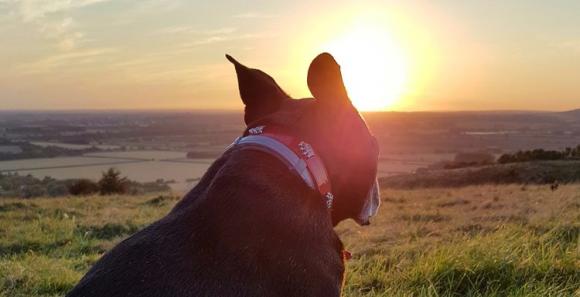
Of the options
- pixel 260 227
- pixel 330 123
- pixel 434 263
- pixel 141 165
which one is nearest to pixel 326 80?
pixel 330 123

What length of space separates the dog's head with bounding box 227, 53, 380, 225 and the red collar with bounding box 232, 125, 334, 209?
3.1 inches

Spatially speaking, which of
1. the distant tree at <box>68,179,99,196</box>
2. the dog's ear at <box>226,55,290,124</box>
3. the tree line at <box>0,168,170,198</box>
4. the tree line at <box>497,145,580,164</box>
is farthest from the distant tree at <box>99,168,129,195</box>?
the tree line at <box>497,145,580,164</box>

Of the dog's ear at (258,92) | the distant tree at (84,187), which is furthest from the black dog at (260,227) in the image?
the distant tree at (84,187)

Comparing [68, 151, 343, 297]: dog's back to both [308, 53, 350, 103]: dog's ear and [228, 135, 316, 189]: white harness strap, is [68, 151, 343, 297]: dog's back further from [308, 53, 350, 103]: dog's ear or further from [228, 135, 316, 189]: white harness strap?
[308, 53, 350, 103]: dog's ear

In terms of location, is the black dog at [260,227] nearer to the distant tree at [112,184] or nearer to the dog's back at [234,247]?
the dog's back at [234,247]

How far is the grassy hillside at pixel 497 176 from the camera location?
3394 centimetres

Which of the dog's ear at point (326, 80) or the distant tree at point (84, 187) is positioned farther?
the distant tree at point (84, 187)

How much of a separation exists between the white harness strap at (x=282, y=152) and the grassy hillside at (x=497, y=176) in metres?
31.9

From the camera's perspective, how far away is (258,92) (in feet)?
12.2

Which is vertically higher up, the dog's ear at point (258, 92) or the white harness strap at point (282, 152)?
the dog's ear at point (258, 92)

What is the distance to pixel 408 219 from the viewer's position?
44.8ft

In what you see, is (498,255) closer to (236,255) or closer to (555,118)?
(236,255)

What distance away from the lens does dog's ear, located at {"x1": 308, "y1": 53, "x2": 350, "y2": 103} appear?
348 cm

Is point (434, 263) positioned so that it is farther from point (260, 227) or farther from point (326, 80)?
point (260, 227)
